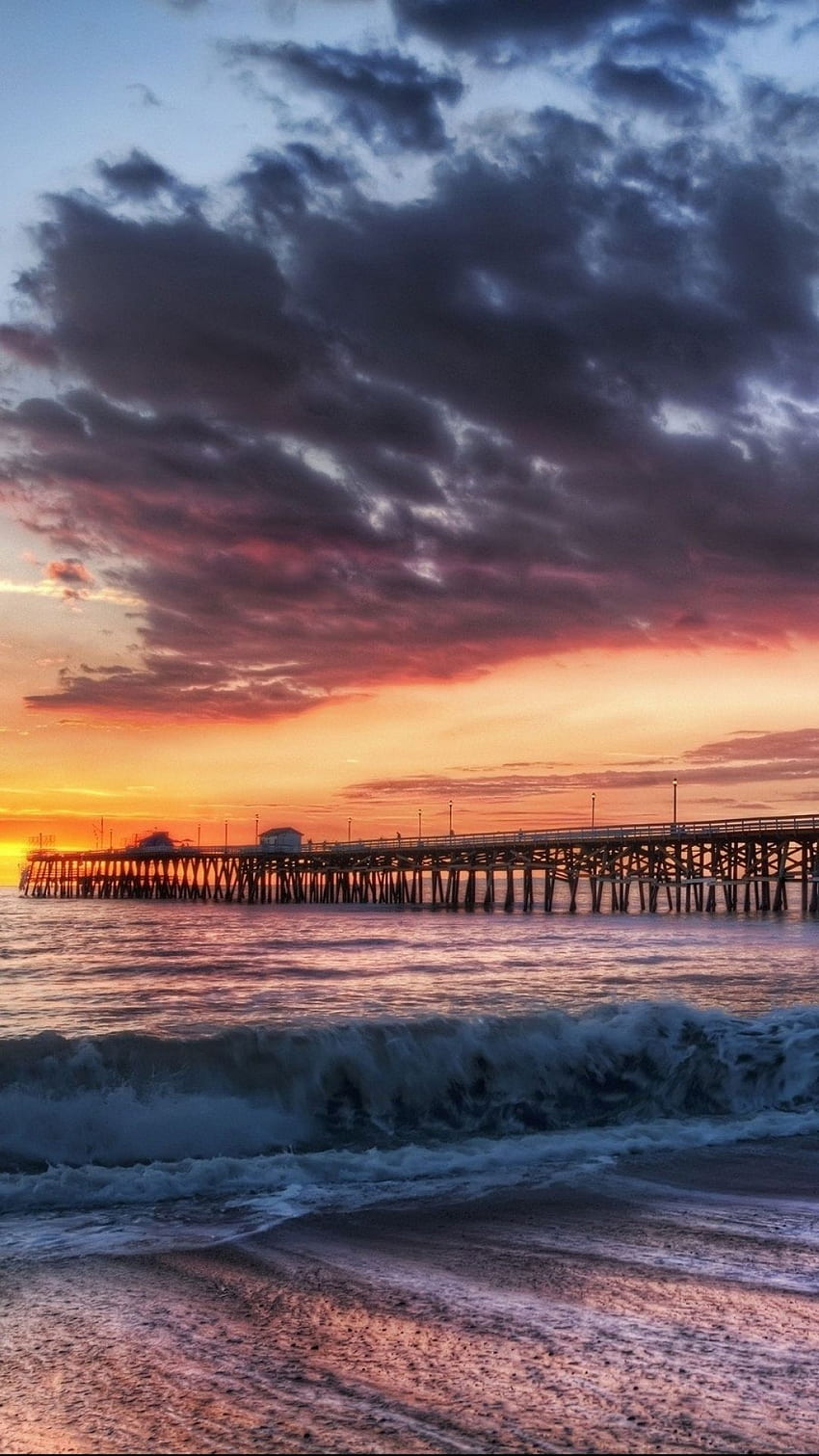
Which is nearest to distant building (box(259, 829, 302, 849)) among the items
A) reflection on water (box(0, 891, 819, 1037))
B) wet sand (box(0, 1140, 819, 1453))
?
reflection on water (box(0, 891, 819, 1037))

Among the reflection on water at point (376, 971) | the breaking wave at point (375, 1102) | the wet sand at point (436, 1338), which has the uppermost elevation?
the wet sand at point (436, 1338)

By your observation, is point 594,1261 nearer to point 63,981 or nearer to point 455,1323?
point 455,1323

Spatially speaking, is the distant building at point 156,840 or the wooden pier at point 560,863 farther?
the distant building at point 156,840

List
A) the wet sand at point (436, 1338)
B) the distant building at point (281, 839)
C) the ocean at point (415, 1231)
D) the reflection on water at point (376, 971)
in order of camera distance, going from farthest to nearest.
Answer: the distant building at point (281, 839), the reflection on water at point (376, 971), the ocean at point (415, 1231), the wet sand at point (436, 1338)

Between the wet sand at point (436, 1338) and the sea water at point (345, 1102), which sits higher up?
the wet sand at point (436, 1338)

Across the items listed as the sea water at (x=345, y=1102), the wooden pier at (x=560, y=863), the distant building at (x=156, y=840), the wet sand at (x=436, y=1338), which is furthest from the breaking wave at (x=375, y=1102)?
the distant building at (x=156, y=840)

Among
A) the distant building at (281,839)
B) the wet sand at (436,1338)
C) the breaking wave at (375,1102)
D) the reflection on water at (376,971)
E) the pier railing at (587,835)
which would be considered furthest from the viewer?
the distant building at (281,839)

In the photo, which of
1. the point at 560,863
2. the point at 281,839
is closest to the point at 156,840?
the point at 281,839

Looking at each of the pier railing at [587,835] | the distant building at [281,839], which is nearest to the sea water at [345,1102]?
the pier railing at [587,835]

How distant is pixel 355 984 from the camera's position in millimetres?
21703

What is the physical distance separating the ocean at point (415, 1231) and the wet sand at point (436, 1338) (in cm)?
2

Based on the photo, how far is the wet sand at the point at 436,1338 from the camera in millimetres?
3584

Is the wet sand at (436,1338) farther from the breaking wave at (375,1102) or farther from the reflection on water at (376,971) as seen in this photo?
the reflection on water at (376,971)

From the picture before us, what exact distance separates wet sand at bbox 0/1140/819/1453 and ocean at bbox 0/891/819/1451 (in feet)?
0.05
